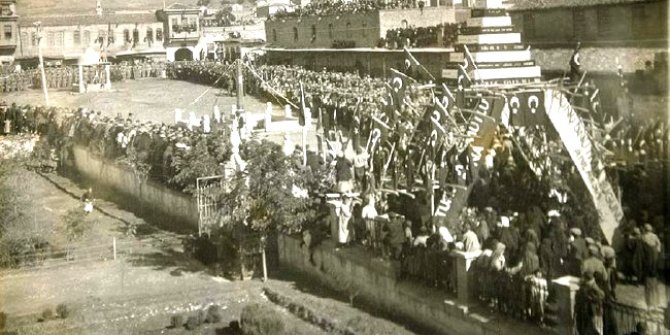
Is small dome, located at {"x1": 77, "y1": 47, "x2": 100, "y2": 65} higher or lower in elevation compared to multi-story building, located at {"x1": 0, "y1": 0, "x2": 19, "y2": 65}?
lower

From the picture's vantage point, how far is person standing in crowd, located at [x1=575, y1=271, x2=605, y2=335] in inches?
387

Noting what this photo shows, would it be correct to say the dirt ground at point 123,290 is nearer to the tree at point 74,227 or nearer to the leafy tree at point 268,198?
the tree at point 74,227

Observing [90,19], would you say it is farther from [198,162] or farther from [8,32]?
[198,162]

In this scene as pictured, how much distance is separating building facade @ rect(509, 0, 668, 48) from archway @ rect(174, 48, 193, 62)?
42916 mm

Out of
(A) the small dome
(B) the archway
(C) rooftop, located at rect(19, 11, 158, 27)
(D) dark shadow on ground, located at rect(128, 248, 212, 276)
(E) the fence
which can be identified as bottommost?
(D) dark shadow on ground, located at rect(128, 248, 212, 276)

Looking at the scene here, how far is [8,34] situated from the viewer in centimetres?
5003

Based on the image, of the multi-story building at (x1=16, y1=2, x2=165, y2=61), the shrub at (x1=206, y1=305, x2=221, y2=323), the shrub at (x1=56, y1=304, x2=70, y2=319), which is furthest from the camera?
the multi-story building at (x1=16, y1=2, x2=165, y2=61)

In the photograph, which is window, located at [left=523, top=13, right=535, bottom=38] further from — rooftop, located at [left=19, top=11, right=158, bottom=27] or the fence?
rooftop, located at [left=19, top=11, right=158, bottom=27]

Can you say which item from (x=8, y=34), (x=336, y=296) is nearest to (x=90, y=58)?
(x=8, y=34)

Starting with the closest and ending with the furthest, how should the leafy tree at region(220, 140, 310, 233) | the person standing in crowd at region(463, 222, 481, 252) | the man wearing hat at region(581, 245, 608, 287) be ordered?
the man wearing hat at region(581, 245, 608, 287) → the person standing in crowd at region(463, 222, 481, 252) → the leafy tree at region(220, 140, 310, 233)

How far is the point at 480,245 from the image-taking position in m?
12.5

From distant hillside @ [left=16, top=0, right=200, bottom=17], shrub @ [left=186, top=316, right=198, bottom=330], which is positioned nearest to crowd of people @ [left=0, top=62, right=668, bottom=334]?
shrub @ [left=186, top=316, right=198, bottom=330]

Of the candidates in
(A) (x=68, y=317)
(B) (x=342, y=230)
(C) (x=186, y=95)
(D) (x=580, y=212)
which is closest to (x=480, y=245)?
(D) (x=580, y=212)

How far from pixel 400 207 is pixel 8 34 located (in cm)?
4253
